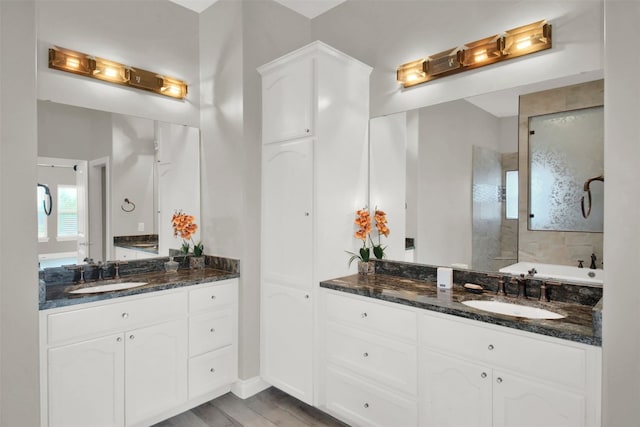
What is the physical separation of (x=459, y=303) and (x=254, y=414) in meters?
1.59

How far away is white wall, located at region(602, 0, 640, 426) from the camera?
3.79ft

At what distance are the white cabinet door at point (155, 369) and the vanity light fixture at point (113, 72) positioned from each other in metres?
1.74

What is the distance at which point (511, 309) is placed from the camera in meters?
1.87

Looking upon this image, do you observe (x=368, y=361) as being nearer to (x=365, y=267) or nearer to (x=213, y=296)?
(x=365, y=267)

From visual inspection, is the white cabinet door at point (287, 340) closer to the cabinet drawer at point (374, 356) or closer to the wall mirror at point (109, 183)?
the cabinet drawer at point (374, 356)

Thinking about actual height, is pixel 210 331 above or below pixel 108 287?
below

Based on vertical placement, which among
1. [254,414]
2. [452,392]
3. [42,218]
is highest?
[42,218]

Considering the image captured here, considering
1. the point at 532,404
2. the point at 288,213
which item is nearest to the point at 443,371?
the point at 532,404

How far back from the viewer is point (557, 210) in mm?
1977

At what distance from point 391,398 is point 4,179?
2014 mm

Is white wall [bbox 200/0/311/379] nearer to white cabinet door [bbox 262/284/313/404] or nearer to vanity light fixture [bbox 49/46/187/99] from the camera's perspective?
white cabinet door [bbox 262/284/313/404]

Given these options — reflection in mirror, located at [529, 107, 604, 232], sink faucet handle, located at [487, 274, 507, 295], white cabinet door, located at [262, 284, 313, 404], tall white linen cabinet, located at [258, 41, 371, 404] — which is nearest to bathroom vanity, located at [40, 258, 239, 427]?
white cabinet door, located at [262, 284, 313, 404]

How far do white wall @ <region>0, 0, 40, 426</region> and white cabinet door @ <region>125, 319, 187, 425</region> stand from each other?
96 cm

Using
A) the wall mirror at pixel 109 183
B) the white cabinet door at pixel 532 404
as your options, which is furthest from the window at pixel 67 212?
the white cabinet door at pixel 532 404
